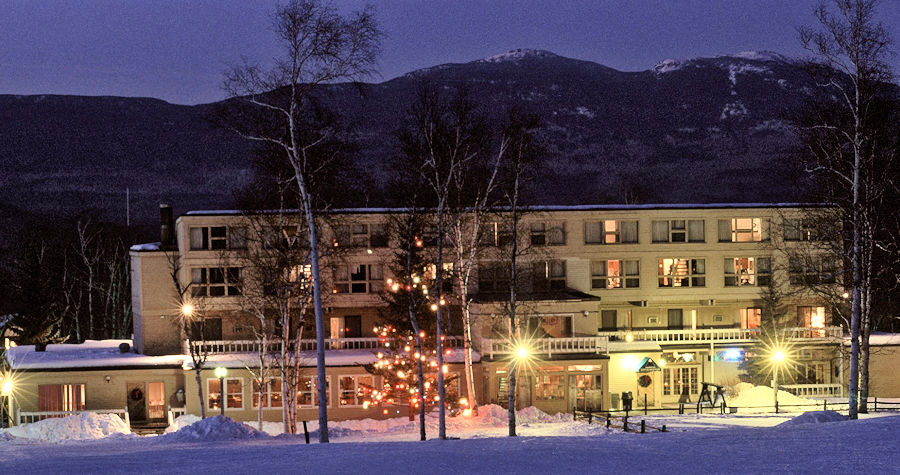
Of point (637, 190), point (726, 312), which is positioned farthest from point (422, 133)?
point (637, 190)

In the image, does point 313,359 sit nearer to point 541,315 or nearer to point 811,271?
point 541,315

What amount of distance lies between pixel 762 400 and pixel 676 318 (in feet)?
31.0

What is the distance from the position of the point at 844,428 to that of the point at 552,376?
58.0 ft

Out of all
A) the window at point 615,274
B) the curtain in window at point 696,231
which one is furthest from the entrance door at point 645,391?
the curtain in window at point 696,231

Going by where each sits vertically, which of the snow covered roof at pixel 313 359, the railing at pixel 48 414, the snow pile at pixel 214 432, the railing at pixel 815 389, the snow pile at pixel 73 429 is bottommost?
the railing at pixel 815 389

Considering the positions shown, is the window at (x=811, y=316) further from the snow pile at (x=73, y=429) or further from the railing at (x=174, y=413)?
the snow pile at (x=73, y=429)

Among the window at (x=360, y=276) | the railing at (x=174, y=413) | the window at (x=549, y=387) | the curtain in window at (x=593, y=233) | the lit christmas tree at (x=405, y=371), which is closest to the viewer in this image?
the lit christmas tree at (x=405, y=371)

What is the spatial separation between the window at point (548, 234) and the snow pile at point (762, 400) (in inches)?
466

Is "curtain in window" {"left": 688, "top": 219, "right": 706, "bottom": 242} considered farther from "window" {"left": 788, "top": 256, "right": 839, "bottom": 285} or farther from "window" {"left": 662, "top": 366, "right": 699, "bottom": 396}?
Result: "window" {"left": 662, "top": 366, "right": 699, "bottom": 396}

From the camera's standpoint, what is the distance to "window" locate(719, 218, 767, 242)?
45438 millimetres

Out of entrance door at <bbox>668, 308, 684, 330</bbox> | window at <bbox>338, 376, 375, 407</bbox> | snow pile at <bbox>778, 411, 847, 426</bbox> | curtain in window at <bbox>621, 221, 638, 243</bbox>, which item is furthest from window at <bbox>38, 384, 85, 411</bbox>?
entrance door at <bbox>668, 308, 684, 330</bbox>

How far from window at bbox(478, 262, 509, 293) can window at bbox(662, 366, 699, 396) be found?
913 centimetres

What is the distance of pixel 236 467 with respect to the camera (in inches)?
636

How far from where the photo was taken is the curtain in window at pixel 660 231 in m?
45.3
